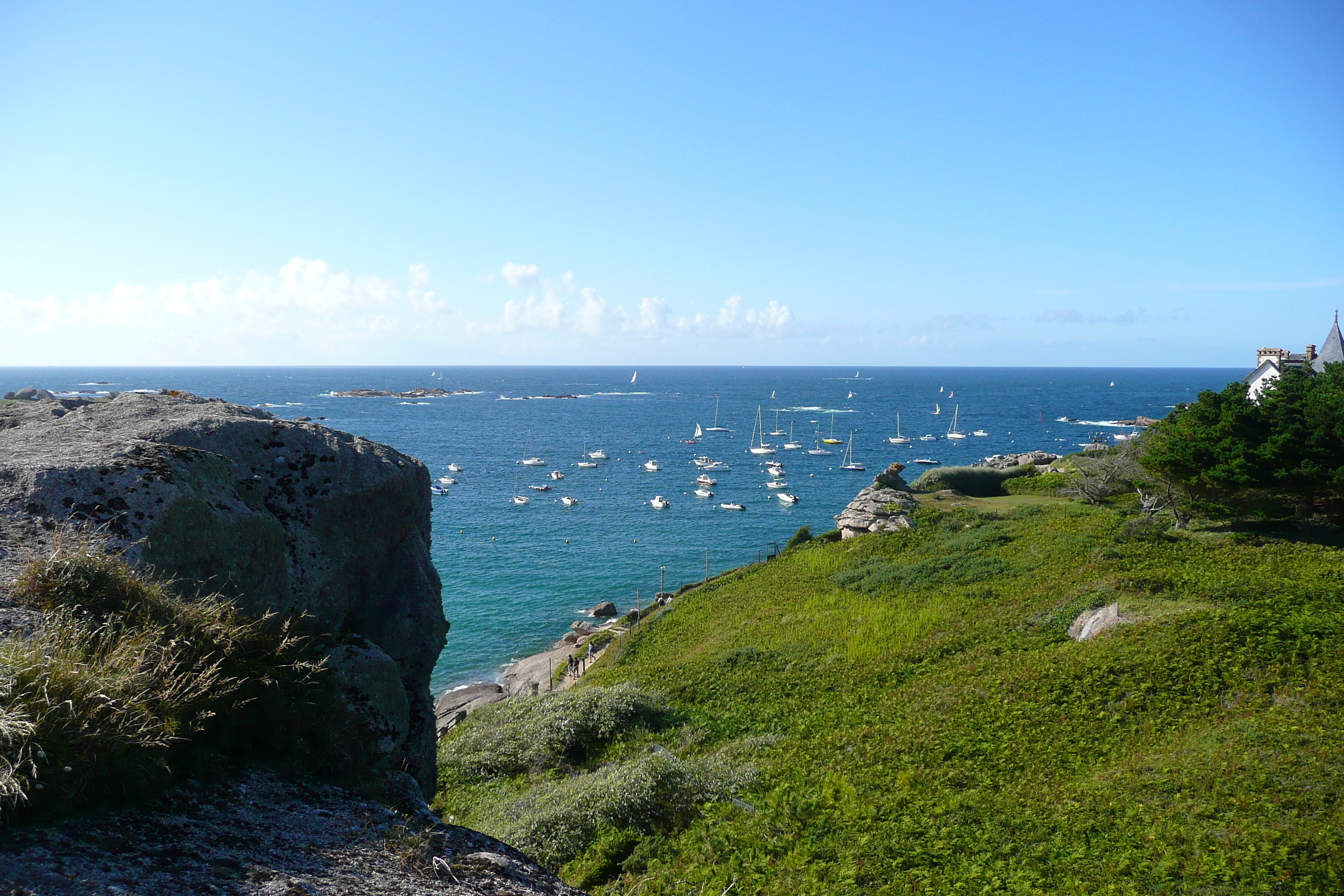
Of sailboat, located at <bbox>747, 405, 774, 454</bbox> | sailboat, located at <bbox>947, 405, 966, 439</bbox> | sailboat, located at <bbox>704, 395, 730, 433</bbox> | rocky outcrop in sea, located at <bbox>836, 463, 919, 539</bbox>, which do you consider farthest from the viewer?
sailboat, located at <bbox>704, 395, 730, 433</bbox>

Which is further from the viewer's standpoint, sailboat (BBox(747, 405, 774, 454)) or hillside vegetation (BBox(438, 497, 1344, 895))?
sailboat (BBox(747, 405, 774, 454))

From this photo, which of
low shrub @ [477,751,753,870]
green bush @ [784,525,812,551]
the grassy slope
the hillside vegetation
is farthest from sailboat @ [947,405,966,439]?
low shrub @ [477,751,753,870]

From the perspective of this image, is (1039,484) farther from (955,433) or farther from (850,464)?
(955,433)

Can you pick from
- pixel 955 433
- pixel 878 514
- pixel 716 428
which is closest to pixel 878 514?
pixel 878 514

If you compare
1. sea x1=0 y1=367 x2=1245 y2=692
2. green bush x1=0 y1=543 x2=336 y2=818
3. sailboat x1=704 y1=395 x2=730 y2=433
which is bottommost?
sea x1=0 y1=367 x2=1245 y2=692

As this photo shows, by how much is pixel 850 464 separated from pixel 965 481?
42547mm

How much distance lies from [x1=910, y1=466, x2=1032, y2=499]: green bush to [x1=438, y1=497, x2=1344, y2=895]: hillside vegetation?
25420 millimetres

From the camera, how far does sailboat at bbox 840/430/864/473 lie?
93.9m

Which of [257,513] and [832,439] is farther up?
[257,513]

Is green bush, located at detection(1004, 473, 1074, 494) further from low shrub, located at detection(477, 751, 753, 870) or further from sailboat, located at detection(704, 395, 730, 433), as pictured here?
sailboat, located at detection(704, 395, 730, 433)

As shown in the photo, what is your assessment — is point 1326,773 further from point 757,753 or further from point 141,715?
point 141,715

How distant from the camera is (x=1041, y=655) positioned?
62.7 ft

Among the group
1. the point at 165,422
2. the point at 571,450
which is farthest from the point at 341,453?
the point at 571,450

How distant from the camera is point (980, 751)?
14.6m
